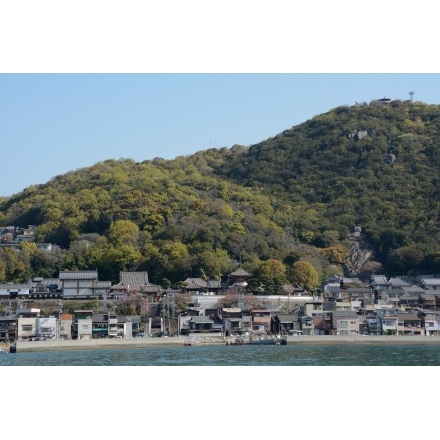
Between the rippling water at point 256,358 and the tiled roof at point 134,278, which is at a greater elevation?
the tiled roof at point 134,278

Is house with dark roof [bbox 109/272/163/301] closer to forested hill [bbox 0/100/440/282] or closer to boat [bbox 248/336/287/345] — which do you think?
forested hill [bbox 0/100/440/282]

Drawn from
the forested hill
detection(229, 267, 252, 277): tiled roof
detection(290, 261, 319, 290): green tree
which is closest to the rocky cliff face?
the forested hill

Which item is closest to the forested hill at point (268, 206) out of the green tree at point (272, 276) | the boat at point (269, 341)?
the green tree at point (272, 276)

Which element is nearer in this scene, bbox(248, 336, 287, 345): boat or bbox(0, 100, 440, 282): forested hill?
bbox(248, 336, 287, 345): boat

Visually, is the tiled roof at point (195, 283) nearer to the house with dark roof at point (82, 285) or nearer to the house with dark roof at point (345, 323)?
the house with dark roof at point (82, 285)

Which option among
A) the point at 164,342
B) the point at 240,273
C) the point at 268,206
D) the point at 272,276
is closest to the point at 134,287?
the point at 240,273

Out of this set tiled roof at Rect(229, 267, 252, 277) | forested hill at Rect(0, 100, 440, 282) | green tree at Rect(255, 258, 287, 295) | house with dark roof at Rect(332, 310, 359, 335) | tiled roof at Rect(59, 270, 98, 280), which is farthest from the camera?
forested hill at Rect(0, 100, 440, 282)
